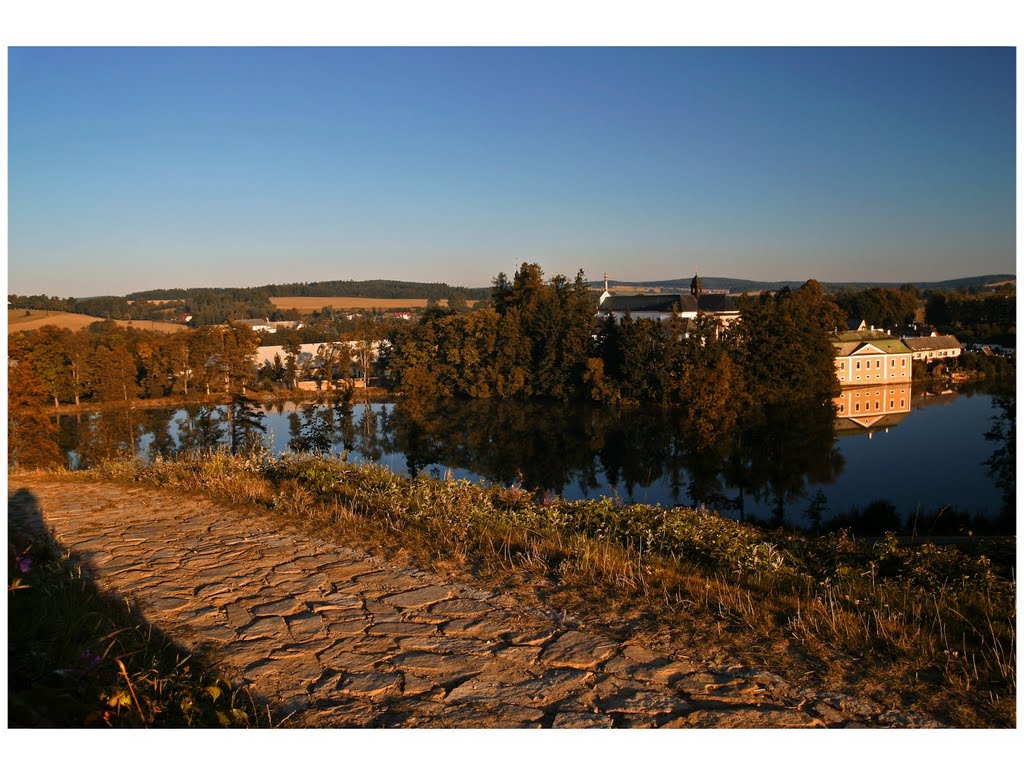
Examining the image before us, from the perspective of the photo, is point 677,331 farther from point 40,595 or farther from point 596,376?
point 40,595

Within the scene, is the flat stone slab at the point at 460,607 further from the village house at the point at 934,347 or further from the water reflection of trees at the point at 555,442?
the village house at the point at 934,347

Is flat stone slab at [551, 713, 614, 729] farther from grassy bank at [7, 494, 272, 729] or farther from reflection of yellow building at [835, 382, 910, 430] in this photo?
reflection of yellow building at [835, 382, 910, 430]

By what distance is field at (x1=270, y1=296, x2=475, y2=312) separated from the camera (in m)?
103

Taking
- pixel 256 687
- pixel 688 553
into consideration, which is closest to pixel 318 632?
pixel 256 687

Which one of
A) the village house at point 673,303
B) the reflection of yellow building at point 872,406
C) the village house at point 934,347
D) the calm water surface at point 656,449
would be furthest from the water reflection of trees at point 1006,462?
the village house at point 673,303

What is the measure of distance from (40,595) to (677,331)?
4032cm

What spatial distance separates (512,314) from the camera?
50469 millimetres


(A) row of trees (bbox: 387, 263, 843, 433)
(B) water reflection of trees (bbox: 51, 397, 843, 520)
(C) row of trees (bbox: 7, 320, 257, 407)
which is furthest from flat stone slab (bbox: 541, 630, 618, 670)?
(C) row of trees (bbox: 7, 320, 257, 407)

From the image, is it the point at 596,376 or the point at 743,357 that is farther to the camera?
the point at 596,376

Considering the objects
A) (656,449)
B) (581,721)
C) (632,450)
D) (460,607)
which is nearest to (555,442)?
(632,450)

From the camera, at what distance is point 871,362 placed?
45.0 meters

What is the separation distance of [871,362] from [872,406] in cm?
655

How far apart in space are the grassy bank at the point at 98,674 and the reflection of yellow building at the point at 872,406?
1402 inches

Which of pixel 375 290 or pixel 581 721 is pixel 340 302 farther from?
pixel 581 721
